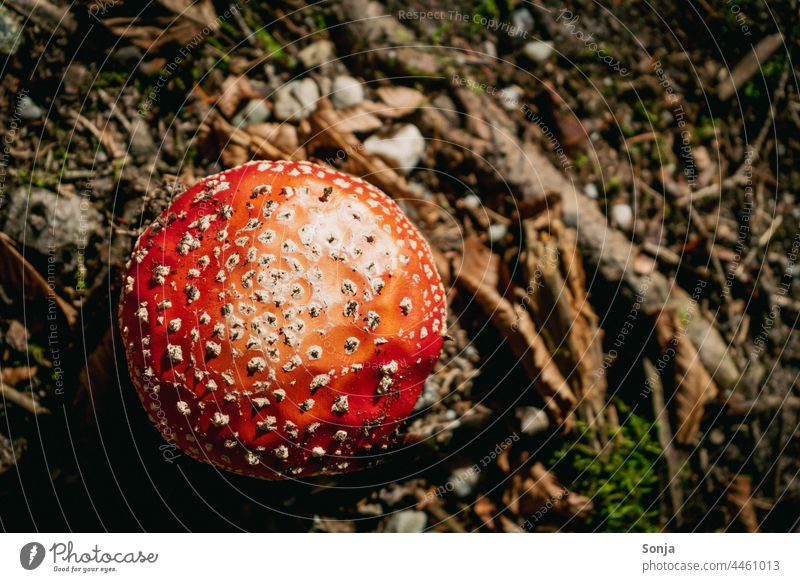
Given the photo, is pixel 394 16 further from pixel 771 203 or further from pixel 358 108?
pixel 771 203

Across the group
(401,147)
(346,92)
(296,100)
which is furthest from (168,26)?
(401,147)

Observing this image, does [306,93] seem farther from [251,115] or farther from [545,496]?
[545,496]

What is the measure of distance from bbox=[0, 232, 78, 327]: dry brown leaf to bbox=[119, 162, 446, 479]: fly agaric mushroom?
84 cm

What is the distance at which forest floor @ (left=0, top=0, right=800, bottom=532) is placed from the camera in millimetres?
2711

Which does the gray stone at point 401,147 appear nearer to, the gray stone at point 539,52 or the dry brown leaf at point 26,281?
the gray stone at point 539,52

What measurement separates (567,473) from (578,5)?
2.36 m

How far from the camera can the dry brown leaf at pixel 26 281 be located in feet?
8.83

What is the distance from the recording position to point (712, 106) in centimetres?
315

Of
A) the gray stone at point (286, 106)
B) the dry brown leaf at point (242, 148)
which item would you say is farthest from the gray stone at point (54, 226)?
the gray stone at point (286, 106)
